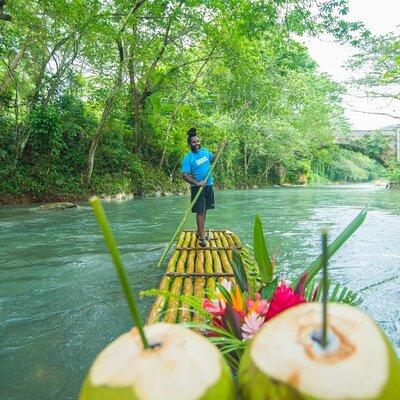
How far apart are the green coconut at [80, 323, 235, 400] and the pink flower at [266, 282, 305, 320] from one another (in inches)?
21.3

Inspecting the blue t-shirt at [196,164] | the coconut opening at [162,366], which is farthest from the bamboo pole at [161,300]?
the coconut opening at [162,366]

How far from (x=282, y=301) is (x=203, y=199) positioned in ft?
12.2

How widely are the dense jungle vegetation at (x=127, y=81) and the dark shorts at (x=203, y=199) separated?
4512mm

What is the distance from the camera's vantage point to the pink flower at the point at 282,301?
39.0 inches

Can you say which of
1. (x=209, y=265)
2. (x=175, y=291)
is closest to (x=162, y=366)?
(x=175, y=291)

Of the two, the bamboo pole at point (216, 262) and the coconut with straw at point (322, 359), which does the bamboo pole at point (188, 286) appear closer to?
the bamboo pole at point (216, 262)

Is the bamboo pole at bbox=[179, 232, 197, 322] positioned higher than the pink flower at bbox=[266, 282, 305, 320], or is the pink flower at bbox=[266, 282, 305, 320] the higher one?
the pink flower at bbox=[266, 282, 305, 320]

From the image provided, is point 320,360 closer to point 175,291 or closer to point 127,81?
point 175,291

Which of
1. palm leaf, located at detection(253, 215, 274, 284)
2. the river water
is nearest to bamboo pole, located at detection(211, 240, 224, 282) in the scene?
the river water

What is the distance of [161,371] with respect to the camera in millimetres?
424

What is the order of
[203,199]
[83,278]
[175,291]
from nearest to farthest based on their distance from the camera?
[175,291]
[83,278]
[203,199]

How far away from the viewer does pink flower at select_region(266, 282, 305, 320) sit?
0.99 metres

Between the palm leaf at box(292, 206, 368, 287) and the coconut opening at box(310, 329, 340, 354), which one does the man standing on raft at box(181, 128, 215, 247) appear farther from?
the coconut opening at box(310, 329, 340, 354)

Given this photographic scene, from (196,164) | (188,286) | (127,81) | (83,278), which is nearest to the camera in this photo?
(188,286)
